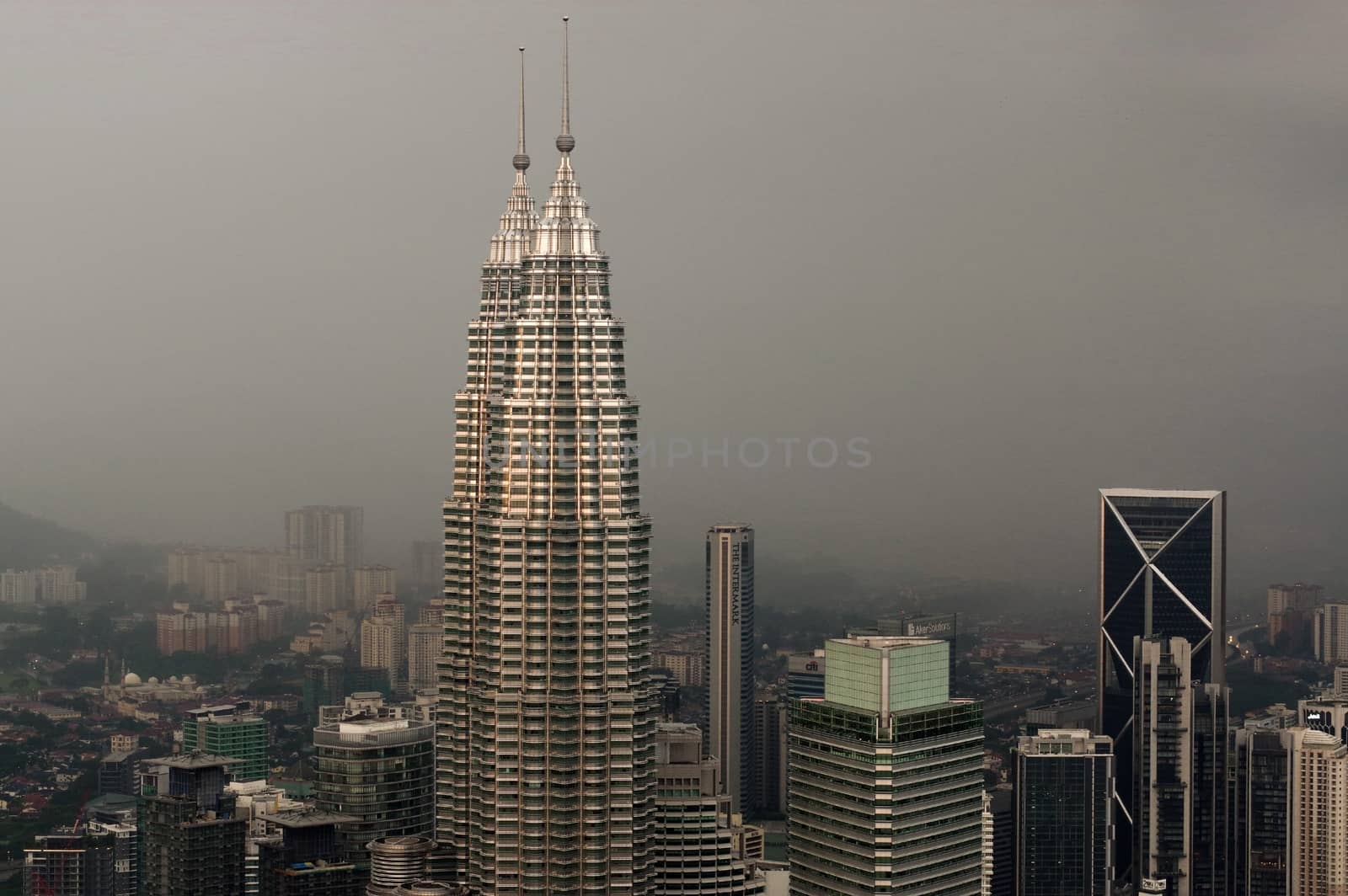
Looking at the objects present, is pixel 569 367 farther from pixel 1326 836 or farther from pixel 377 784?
pixel 1326 836

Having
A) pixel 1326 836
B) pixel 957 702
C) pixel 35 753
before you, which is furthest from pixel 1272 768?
pixel 35 753

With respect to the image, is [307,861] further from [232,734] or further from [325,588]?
[232,734]

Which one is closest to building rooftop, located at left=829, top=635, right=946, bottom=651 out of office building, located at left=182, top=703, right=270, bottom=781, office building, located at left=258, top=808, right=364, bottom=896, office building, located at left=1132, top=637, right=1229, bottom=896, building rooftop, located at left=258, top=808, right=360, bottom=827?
office building, located at left=258, top=808, right=364, bottom=896

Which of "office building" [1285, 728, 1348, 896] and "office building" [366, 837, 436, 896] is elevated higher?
"office building" [366, 837, 436, 896]

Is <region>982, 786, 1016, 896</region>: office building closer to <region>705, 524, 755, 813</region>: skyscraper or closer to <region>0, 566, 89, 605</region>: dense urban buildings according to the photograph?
<region>705, 524, 755, 813</region>: skyscraper

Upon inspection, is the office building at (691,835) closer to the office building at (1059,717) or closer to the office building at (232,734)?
the office building at (232,734)

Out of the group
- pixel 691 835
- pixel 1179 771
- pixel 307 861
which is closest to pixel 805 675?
pixel 691 835

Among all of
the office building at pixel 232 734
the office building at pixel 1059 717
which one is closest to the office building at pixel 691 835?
the office building at pixel 232 734
